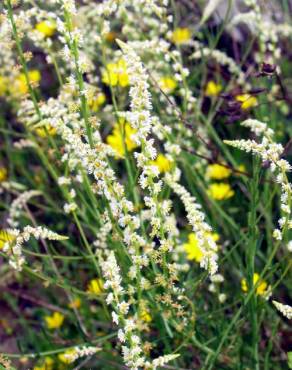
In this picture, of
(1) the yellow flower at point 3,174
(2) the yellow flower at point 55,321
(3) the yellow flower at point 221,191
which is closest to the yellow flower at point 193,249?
(3) the yellow flower at point 221,191

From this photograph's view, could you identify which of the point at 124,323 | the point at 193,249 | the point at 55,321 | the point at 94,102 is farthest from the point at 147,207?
the point at 124,323

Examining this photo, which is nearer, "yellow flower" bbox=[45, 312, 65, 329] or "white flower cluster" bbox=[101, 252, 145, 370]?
"white flower cluster" bbox=[101, 252, 145, 370]

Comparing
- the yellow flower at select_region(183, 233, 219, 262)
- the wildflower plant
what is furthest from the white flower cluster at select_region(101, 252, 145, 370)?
the yellow flower at select_region(183, 233, 219, 262)

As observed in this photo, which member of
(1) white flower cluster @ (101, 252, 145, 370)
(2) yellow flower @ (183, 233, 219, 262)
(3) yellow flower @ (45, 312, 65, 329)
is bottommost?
(3) yellow flower @ (45, 312, 65, 329)

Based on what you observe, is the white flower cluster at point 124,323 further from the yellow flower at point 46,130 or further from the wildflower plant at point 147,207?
the yellow flower at point 46,130

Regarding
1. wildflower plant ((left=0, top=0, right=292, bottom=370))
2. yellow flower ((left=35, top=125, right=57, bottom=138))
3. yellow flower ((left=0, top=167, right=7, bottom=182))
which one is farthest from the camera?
yellow flower ((left=0, top=167, right=7, bottom=182))

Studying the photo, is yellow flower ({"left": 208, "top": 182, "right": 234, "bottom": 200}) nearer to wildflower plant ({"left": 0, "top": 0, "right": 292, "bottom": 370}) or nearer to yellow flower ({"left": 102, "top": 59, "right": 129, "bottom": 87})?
wildflower plant ({"left": 0, "top": 0, "right": 292, "bottom": 370})

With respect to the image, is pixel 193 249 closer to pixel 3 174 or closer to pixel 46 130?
pixel 46 130

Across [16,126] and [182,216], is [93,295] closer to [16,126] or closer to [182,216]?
[182,216]
